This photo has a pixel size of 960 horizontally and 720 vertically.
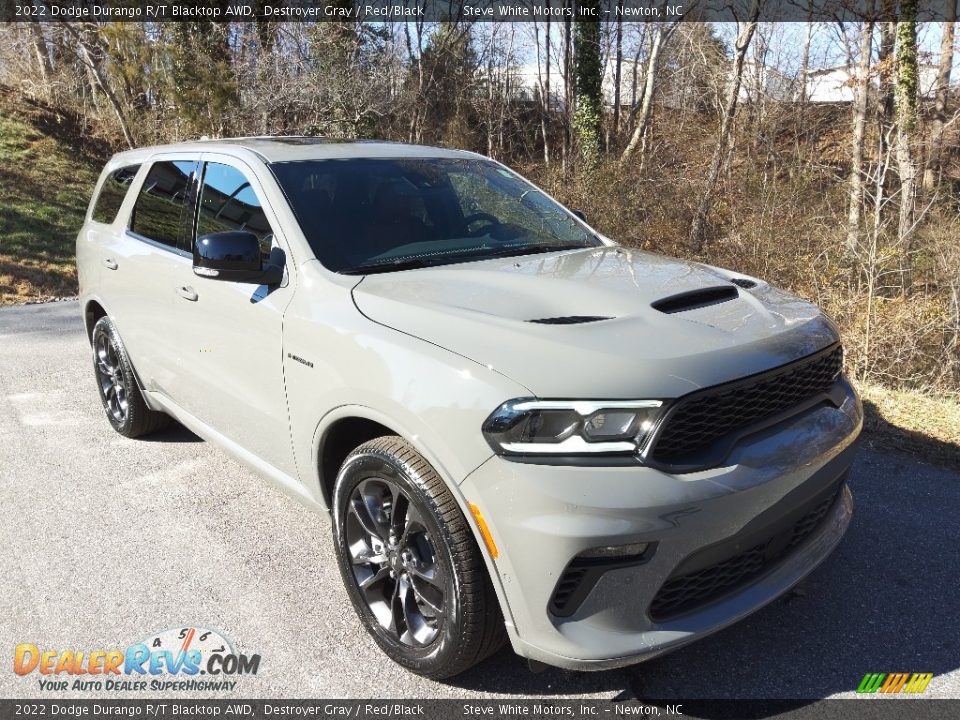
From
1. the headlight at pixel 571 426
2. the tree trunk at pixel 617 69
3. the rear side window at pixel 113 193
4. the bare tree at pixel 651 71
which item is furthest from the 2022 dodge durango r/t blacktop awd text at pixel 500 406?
the tree trunk at pixel 617 69

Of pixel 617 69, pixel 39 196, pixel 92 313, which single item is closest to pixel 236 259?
pixel 92 313

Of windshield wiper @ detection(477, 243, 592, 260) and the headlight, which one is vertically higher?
windshield wiper @ detection(477, 243, 592, 260)

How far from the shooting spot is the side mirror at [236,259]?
9.96ft

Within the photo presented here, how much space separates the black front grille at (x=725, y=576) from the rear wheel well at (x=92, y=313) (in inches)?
165

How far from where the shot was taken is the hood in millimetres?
2242

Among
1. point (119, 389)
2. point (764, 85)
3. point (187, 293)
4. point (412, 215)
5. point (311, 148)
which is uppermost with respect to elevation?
point (764, 85)

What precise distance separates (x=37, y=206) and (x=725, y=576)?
56.0 ft

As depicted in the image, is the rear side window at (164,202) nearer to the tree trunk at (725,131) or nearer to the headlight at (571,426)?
the headlight at (571,426)

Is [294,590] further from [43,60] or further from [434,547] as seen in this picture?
[43,60]

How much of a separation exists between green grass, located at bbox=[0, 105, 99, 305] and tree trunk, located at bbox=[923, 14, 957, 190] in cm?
1315

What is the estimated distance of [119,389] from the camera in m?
5.00

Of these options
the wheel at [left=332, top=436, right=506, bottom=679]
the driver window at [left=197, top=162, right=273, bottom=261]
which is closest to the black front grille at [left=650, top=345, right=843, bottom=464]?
the wheel at [left=332, top=436, right=506, bottom=679]

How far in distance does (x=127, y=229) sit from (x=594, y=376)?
3.51m

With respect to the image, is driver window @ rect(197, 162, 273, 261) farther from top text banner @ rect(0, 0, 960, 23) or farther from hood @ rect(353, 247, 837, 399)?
top text banner @ rect(0, 0, 960, 23)
